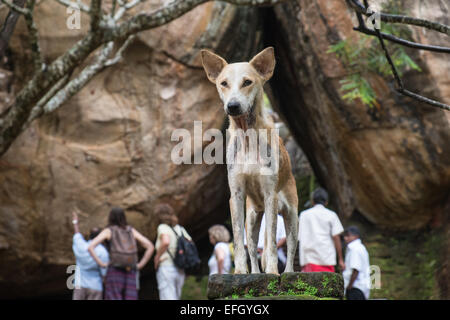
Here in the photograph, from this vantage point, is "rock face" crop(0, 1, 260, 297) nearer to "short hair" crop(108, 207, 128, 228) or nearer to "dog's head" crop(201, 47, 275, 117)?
"short hair" crop(108, 207, 128, 228)

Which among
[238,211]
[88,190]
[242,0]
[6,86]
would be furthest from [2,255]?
[238,211]

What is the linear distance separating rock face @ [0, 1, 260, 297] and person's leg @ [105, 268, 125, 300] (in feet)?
9.18

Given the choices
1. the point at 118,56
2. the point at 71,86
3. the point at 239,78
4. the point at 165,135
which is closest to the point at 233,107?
the point at 239,78

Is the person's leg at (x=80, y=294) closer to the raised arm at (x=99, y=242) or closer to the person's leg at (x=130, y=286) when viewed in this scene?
the raised arm at (x=99, y=242)

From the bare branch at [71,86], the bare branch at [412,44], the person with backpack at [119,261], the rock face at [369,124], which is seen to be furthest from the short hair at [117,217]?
the bare branch at [412,44]

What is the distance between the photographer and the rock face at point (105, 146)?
401 inches

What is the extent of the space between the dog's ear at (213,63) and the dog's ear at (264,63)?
25 cm

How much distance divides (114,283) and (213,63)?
4.22 m

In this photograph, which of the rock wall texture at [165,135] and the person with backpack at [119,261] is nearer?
the person with backpack at [119,261]

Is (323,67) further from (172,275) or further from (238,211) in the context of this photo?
(238,211)

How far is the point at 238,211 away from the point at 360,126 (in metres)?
6.54

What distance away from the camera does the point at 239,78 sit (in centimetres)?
429

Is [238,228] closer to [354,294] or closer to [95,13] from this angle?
[354,294]

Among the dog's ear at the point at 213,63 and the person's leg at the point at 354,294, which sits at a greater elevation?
the dog's ear at the point at 213,63
